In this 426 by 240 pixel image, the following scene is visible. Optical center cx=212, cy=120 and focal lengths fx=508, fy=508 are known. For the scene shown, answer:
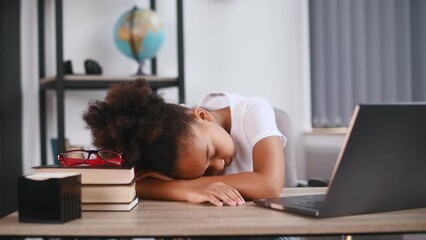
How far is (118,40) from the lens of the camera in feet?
8.34

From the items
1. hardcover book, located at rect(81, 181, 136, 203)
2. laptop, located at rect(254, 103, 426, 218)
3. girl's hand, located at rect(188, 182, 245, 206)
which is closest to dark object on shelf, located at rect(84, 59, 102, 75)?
girl's hand, located at rect(188, 182, 245, 206)

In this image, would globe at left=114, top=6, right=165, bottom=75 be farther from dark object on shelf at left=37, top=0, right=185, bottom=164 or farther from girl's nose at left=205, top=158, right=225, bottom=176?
girl's nose at left=205, top=158, right=225, bottom=176

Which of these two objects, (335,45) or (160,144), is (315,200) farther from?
(335,45)

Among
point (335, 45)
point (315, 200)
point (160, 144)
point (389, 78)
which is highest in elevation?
point (335, 45)

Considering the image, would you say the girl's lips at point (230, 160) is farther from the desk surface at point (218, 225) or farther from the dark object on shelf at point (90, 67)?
the dark object on shelf at point (90, 67)

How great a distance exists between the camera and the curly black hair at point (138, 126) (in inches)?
39.3

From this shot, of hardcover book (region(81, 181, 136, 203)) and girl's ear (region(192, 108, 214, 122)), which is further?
girl's ear (region(192, 108, 214, 122))

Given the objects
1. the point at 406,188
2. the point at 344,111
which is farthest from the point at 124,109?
the point at 344,111

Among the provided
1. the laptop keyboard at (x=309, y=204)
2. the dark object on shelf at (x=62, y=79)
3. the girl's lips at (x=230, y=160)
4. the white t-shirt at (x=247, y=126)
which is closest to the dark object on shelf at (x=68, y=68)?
the dark object on shelf at (x=62, y=79)

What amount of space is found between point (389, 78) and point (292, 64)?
0.76 metres

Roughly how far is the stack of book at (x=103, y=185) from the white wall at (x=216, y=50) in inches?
78.0

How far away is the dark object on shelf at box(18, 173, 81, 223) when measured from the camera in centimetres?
74

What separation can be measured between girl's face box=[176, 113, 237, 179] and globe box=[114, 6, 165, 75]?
1360 millimetres

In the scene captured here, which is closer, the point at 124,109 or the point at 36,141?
the point at 124,109
